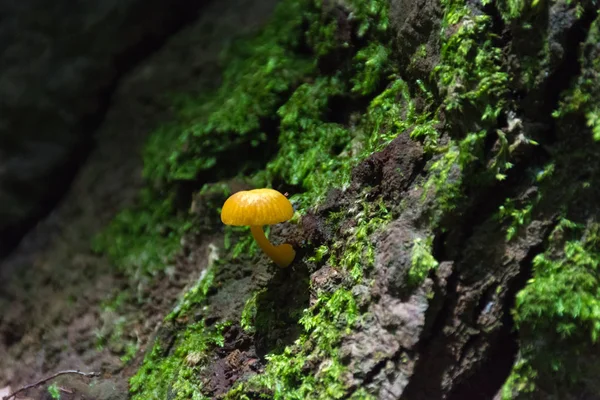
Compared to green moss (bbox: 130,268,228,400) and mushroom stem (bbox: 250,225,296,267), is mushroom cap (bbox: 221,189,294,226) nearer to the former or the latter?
mushroom stem (bbox: 250,225,296,267)

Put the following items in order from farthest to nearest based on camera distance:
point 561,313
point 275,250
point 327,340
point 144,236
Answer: point 144,236
point 275,250
point 327,340
point 561,313

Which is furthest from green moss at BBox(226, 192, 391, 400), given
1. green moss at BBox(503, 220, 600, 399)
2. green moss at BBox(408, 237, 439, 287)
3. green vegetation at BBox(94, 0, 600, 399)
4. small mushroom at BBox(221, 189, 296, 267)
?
green moss at BBox(503, 220, 600, 399)

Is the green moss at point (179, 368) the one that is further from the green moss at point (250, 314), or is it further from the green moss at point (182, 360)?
the green moss at point (250, 314)

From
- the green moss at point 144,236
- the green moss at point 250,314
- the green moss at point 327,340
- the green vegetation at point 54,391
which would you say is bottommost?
the green vegetation at point 54,391

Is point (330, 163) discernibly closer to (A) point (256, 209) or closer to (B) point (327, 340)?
(A) point (256, 209)

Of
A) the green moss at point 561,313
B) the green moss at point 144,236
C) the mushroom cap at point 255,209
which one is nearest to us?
the green moss at point 561,313

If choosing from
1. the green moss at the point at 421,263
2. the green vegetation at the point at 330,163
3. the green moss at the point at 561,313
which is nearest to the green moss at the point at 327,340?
the green vegetation at the point at 330,163

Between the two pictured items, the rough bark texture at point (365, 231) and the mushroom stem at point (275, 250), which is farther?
the mushroom stem at point (275, 250)

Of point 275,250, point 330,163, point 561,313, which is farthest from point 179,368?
point 561,313
